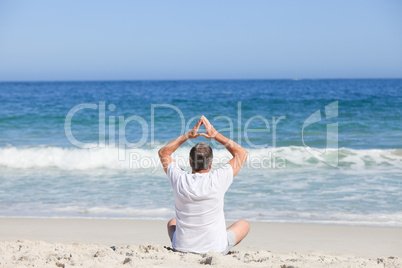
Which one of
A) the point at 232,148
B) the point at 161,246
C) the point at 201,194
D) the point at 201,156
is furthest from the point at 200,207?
the point at 161,246

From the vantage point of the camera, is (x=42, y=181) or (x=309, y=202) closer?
(x=309, y=202)

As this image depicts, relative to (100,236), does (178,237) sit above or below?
above

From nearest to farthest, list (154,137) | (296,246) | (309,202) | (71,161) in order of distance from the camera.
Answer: (296,246)
(309,202)
(71,161)
(154,137)

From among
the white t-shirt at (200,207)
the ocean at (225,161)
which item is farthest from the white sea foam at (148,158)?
the white t-shirt at (200,207)

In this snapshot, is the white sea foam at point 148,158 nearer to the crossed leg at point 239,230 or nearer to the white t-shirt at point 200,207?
the crossed leg at point 239,230

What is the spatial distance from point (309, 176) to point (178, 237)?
18.8 feet

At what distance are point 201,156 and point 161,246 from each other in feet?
4.09

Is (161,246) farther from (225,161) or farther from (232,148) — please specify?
(225,161)

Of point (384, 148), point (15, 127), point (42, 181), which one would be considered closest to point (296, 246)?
point (42, 181)

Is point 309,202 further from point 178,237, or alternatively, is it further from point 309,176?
point 178,237

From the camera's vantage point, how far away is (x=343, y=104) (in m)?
23.5

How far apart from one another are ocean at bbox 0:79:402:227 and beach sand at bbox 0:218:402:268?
0.46m

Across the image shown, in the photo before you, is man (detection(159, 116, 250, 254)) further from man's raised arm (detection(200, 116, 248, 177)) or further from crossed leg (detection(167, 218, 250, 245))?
crossed leg (detection(167, 218, 250, 245))

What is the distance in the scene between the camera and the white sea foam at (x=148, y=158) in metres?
10.2
